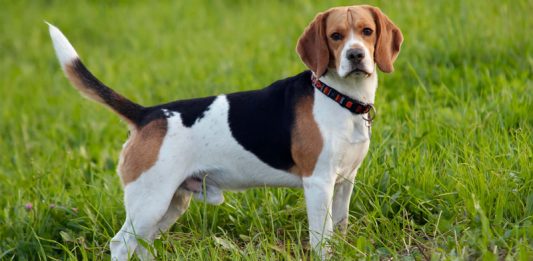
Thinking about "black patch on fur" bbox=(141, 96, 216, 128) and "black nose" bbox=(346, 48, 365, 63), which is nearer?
"black nose" bbox=(346, 48, 365, 63)

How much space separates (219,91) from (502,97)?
10.3 feet

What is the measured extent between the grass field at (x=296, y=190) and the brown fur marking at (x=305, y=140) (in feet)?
1.28

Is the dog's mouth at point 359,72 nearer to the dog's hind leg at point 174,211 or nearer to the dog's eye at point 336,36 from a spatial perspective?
the dog's eye at point 336,36

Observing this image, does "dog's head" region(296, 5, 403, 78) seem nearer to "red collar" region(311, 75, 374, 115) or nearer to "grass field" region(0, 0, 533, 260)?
"red collar" region(311, 75, 374, 115)

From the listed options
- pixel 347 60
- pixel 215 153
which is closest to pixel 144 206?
pixel 215 153

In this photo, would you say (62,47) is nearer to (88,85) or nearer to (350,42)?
(88,85)

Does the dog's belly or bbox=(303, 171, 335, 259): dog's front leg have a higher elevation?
the dog's belly

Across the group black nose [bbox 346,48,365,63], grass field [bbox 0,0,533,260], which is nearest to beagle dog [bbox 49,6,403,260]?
black nose [bbox 346,48,365,63]

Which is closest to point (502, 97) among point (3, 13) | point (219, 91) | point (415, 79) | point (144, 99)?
point (415, 79)

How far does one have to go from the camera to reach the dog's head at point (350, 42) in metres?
4.22

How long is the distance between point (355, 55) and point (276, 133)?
708 millimetres

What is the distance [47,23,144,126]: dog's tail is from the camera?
4.88 metres

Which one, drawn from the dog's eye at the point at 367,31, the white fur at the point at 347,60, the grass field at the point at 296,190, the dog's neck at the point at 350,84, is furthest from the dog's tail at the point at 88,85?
the dog's eye at the point at 367,31

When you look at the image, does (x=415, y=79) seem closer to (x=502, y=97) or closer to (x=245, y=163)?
(x=502, y=97)
